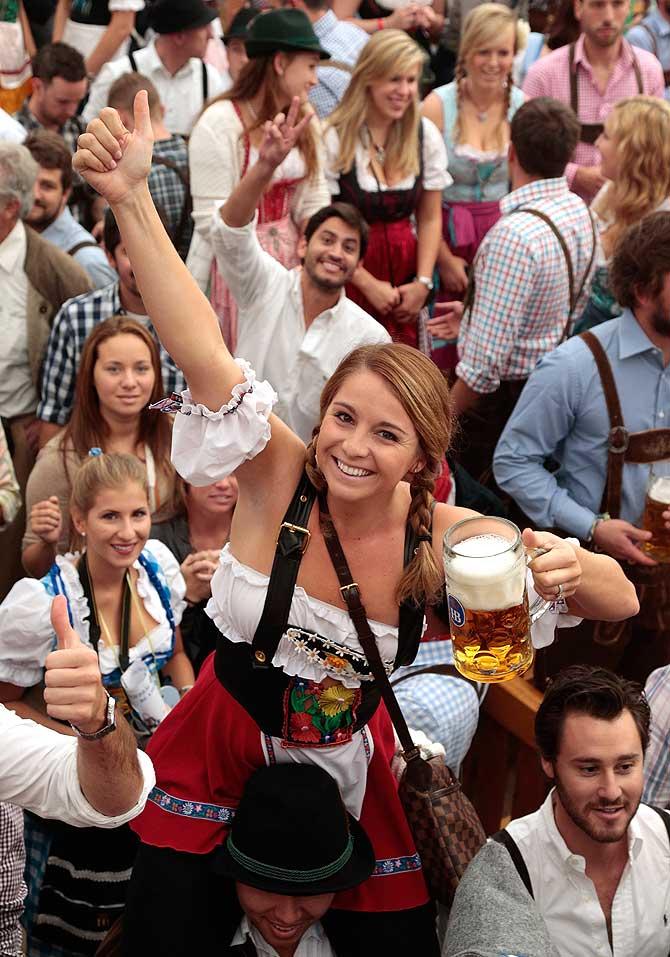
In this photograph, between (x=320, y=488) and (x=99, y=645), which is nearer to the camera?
(x=320, y=488)

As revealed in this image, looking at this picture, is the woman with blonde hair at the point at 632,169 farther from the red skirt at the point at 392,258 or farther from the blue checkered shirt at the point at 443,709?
the blue checkered shirt at the point at 443,709

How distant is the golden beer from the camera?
3408mm

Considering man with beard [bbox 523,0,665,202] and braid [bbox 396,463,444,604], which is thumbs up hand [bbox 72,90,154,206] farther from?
man with beard [bbox 523,0,665,202]

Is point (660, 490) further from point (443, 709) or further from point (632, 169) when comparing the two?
point (632, 169)

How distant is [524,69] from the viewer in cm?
696

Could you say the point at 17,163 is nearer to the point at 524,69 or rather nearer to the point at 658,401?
the point at 658,401

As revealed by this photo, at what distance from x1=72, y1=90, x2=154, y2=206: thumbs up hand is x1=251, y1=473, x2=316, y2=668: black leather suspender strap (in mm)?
619

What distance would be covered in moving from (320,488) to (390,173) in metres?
3.03

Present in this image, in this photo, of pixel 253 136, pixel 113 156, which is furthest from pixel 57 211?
pixel 113 156

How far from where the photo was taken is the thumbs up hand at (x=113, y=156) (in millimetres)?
2059

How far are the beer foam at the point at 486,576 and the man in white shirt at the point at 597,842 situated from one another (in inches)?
28.9

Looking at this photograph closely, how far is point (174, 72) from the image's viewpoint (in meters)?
6.08

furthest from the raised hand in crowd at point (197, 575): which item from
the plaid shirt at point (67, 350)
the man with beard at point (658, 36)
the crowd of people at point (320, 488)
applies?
the man with beard at point (658, 36)

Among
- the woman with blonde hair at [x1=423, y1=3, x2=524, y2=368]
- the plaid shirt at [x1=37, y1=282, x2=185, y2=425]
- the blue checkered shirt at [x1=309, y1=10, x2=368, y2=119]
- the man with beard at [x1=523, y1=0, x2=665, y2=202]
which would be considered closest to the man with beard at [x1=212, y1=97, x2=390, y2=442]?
the plaid shirt at [x1=37, y1=282, x2=185, y2=425]
